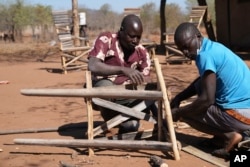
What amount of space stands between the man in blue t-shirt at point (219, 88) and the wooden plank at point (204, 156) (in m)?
0.07

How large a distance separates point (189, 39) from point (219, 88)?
0.53m

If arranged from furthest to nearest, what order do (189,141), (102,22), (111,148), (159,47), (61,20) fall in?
(102,22)
(159,47)
(61,20)
(189,141)
(111,148)

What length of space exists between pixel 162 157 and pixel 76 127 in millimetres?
1637

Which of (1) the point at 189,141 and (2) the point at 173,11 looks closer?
(1) the point at 189,141

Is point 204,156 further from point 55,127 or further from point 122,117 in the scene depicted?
point 55,127

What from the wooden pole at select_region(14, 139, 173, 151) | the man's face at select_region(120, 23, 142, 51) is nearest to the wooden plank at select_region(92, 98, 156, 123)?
the wooden pole at select_region(14, 139, 173, 151)

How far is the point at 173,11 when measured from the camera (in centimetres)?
4462

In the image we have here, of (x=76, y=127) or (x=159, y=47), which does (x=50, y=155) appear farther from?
(x=159, y=47)

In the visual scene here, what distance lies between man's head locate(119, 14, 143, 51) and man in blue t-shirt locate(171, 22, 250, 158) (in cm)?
55

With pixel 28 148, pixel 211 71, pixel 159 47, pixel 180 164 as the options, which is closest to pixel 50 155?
pixel 28 148

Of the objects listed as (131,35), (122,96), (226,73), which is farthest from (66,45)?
(226,73)

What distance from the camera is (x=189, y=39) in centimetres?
372

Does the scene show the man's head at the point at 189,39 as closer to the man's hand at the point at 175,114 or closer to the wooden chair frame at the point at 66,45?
the man's hand at the point at 175,114

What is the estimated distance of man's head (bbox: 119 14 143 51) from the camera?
4223 millimetres
